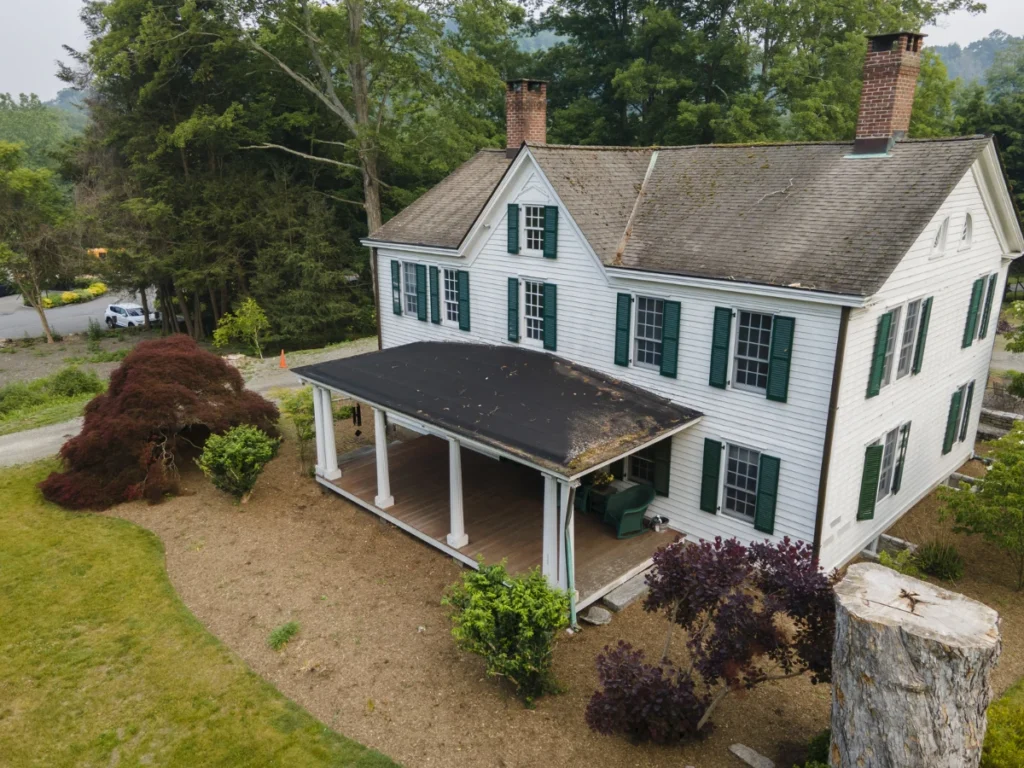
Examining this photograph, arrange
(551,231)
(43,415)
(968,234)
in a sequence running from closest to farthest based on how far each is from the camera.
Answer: (968,234) → (551,231) → (43,415)

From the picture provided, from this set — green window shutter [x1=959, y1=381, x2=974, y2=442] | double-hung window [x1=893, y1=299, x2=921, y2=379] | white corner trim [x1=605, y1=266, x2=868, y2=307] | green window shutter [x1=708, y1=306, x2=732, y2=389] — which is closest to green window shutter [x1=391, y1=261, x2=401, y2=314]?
white corner trim [x1=605, y1=266, x2=868, y2=307]

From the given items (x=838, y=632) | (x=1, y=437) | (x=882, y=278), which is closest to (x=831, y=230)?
(x=882, y=278)

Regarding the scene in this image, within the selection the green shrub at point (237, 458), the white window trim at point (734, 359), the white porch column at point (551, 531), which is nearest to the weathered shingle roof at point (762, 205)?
the white window trim at point (734, 359)

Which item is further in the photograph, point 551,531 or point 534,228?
point 534,228

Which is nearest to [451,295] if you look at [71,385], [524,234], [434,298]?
[434,298]

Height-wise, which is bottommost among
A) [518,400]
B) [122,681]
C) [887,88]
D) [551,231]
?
[122,681]

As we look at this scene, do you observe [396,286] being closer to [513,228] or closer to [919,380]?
[513,228]

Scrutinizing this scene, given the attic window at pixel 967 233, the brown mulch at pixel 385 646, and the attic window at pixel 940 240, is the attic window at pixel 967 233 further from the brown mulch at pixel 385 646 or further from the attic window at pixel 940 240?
the brown mulch at pixel 385 646

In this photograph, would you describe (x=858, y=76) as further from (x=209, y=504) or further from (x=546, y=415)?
(x=209, y=504)
